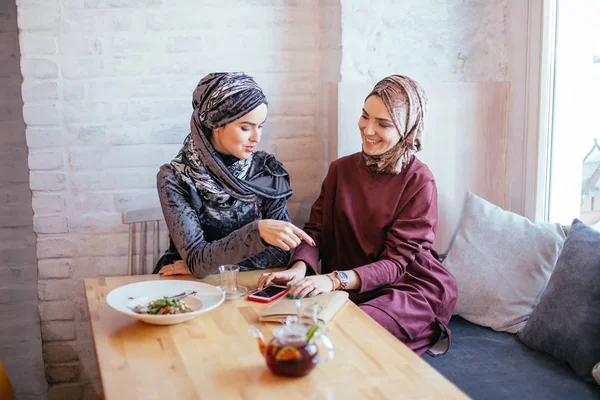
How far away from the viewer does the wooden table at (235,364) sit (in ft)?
4.40

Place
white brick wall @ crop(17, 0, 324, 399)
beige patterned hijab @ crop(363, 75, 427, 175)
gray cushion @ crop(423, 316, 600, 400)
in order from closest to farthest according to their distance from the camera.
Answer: gray cushion @ crop(423, 316, 600, 400) → beige patterned hijab @ crop(363, 75, 427, 175) → white brick wall @ crop(17, 0, 324, 399)

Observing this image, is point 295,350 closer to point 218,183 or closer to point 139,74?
point 218,183

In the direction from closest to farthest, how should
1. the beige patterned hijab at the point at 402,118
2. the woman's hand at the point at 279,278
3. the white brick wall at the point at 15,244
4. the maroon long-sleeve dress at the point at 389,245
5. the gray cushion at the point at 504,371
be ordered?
the gray cushion at the point at 504,371 → the woman's hand at the point at 279,278 → the maroon long-sleeve dress at the point at 389,245 → the beige patterned hijab at the point at 402,118 → the white brick wall at the point at 15,244

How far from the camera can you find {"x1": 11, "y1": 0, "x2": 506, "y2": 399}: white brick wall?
8.52ft

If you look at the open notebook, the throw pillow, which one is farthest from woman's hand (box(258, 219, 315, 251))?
the throw pillow

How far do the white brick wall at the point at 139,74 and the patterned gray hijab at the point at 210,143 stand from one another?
0.47 m

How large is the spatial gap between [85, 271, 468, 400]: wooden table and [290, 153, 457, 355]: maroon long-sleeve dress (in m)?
0.34

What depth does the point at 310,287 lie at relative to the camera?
1917mm

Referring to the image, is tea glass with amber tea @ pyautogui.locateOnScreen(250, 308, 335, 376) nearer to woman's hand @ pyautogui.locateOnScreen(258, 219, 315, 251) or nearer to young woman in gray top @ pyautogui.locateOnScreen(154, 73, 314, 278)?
woman's hand @ pyautogui.locateOnScreen(258, 219, 315, 251)

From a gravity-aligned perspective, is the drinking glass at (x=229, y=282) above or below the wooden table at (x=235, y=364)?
above

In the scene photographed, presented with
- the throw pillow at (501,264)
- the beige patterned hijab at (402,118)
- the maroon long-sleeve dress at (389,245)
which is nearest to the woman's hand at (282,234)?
the maroon long-sleeve dress at (389,245)

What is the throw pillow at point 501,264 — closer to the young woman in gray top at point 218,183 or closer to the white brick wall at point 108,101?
the young woman in gray top at point 218,183

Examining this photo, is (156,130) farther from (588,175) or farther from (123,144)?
(588,175)

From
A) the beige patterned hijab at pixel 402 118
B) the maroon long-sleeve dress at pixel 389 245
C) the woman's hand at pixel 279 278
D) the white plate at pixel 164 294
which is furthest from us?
the beige patterned hijab at pixel 402 118
